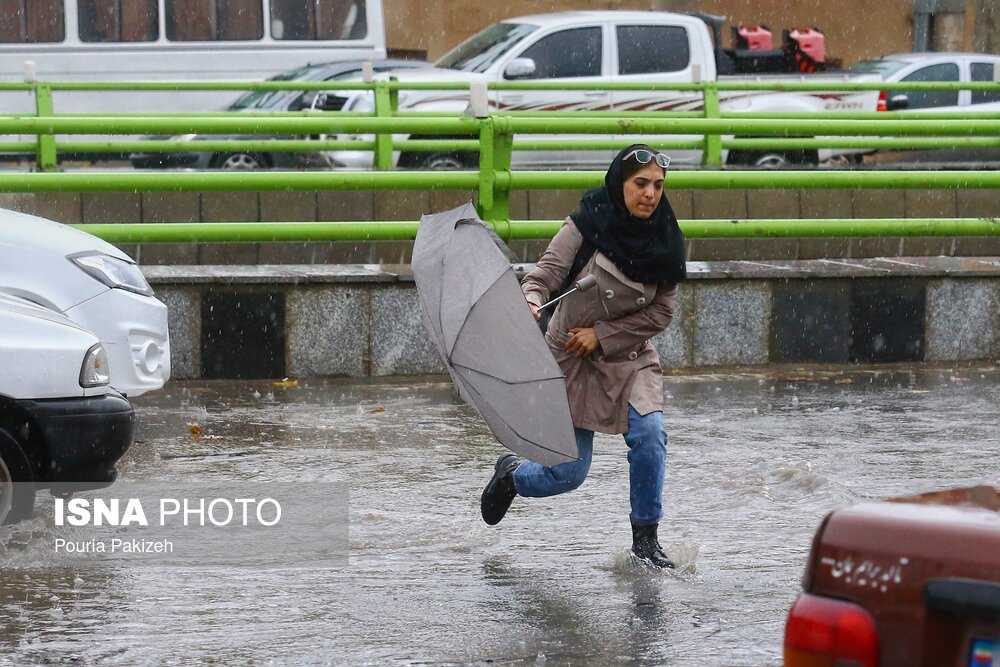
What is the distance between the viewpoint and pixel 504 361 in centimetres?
583

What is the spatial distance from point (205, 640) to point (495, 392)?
1303 millimetres

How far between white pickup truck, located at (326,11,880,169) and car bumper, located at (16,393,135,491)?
10254 mm

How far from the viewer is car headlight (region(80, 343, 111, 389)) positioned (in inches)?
243

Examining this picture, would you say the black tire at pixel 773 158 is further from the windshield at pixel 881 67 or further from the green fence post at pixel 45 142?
the green fence post at pixel 45 142

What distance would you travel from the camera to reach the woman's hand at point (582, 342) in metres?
6.04

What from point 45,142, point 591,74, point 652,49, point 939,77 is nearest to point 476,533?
point 45,142

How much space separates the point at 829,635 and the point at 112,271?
546cm

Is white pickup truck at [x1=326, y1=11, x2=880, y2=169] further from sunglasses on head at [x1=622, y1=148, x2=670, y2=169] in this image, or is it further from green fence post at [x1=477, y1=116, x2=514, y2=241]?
sunglasses on head at [x1=622, y1=148, x2=670, y2=169]

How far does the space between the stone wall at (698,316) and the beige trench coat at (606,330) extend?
401 centimetres

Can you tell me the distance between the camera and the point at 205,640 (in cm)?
516

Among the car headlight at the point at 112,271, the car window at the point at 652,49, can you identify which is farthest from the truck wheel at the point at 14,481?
the car window at the point at 652,49

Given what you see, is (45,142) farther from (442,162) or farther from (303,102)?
(303,102)

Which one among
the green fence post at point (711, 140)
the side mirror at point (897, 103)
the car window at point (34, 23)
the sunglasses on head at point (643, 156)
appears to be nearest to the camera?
the sunglasses on head at point (643, 156)

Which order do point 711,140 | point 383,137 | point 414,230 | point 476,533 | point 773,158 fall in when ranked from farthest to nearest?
point 773,158, point 711,140, point 383,137, point 414,230, point 476,533
